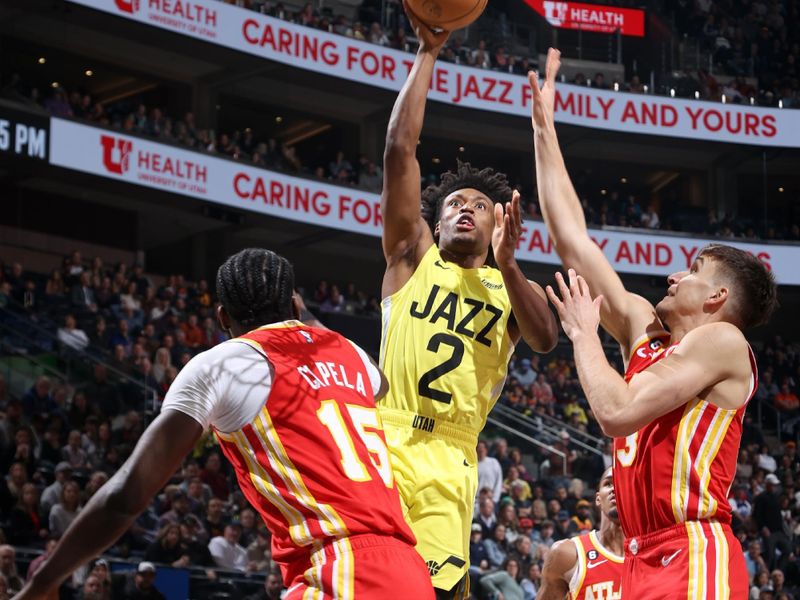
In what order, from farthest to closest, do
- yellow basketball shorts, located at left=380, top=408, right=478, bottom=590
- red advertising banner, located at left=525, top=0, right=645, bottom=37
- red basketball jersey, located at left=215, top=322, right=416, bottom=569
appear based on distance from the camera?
red advertising banner, located at left=525, top=0, right=645, bottom=37 → yellow basketball shorts, located at left=380, top=408, right=478, bottom=590 → red basketball jersey, located at left=215, top=322, right=416, bottom=569

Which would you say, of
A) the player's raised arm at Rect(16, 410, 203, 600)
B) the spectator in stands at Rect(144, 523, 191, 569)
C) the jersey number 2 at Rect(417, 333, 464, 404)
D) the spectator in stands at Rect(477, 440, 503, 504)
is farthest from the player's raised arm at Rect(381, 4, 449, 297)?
the spectator in stands at Rect(477, 440, 503, 504)

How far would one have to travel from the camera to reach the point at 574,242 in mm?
4688

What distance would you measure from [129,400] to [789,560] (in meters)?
9.50

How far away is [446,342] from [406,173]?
76cm

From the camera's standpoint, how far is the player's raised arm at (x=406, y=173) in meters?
5.14

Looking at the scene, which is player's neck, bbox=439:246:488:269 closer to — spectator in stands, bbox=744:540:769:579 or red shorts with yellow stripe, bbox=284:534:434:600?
red shorts with yellow stripe, bbox=284:534:434:600

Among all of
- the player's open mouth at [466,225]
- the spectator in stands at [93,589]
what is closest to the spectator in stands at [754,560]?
the spectator in stands at [93,589]

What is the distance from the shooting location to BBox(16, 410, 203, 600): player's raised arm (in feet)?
9.52

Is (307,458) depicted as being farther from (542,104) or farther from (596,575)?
(596,575)

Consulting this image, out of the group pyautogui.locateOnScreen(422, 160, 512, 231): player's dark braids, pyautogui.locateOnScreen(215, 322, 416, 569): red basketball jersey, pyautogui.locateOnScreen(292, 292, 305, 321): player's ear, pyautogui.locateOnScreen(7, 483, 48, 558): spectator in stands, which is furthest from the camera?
pyautogui.locateOnScreen(7, 483, 48, 558): spectator in stands

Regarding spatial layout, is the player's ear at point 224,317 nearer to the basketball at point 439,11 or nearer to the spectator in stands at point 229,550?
the basketball at point 439,11

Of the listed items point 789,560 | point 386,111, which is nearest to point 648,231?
point 386,111

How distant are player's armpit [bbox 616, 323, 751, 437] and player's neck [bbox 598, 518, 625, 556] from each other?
231 cm

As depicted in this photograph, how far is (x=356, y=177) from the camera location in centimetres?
2662
